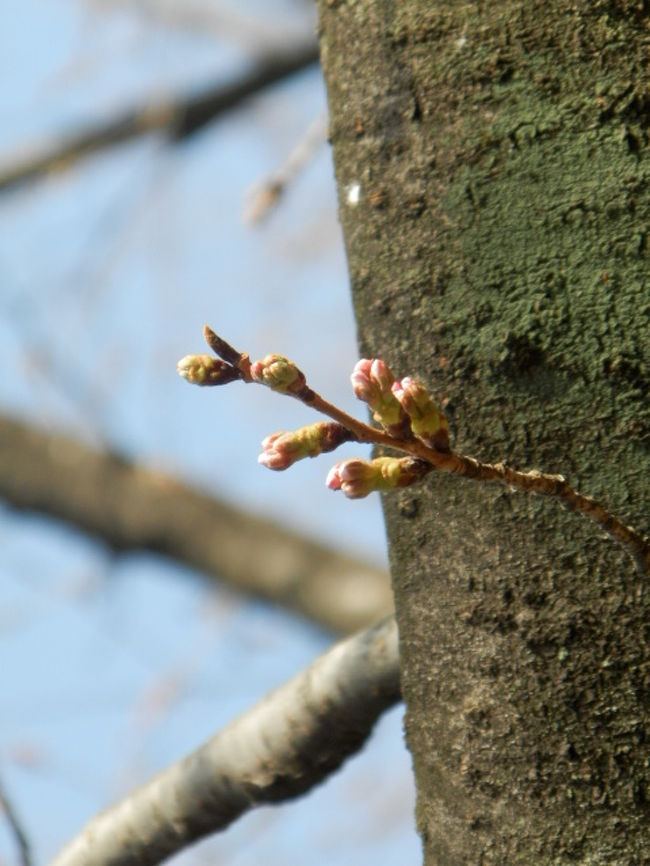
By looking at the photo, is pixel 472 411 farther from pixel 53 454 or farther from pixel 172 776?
pixel 53 454

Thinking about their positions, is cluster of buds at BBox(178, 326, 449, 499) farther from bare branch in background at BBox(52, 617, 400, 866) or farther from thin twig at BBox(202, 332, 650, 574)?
bare branch in background at BBox(52, 617, 400, 866)

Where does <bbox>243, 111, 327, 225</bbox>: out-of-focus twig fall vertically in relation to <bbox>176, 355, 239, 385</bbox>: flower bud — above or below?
above

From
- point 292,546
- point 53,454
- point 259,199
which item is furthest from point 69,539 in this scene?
point 259,199

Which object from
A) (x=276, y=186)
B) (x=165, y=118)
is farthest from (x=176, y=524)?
(x=276, y=186)

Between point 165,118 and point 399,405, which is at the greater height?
point 165,118

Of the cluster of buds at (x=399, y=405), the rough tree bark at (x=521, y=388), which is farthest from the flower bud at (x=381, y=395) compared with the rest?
the rough tree bark at (x=521, y=388)

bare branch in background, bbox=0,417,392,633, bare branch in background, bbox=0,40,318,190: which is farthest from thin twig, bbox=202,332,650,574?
bare branch in background, bbox=0,40,318,190

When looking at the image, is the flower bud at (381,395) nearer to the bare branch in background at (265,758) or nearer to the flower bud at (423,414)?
the flower bud at (423,414)

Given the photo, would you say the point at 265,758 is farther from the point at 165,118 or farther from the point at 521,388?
the point at 165,118
